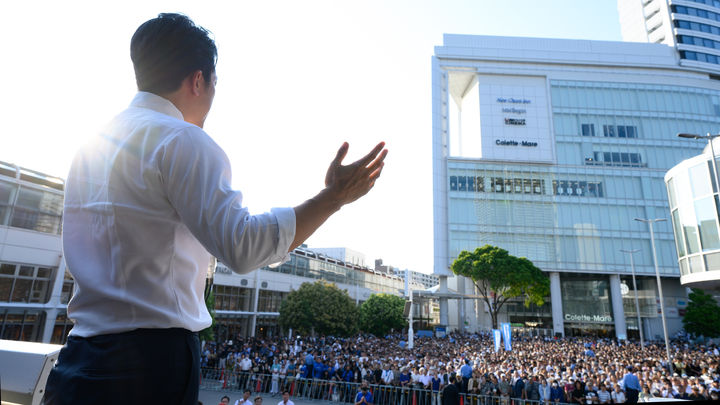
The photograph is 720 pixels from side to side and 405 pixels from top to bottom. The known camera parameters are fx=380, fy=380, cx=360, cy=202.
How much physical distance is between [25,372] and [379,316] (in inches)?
1984

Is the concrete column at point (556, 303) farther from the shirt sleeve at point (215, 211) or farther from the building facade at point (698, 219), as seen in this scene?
the shirt sleeve at point (215, 211)

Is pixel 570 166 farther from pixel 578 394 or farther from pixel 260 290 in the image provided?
pixel 578 394

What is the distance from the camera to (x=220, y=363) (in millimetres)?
19766

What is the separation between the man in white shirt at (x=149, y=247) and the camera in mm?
984

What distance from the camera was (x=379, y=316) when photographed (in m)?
49.9

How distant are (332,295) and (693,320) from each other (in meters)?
37.4

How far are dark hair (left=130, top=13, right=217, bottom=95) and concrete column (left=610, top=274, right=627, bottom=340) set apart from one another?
5661cm

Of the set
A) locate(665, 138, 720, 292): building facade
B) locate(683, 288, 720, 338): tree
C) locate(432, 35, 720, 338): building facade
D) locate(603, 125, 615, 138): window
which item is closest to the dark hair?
locate(665, 138, 720, 292): building facade

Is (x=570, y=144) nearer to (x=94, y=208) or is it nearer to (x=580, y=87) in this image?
(x=580, y=87)

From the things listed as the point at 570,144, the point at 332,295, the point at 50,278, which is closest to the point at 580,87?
the point at 570,144

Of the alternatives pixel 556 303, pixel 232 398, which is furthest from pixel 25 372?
pixel 556 303

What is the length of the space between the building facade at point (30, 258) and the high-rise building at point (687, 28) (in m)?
78.1

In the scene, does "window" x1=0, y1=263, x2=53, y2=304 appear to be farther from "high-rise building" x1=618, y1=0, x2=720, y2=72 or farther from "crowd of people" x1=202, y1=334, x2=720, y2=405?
"high-rise building" x1=618, y1=0, x2=720, y2=72

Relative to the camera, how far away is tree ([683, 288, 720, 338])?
37812mm
